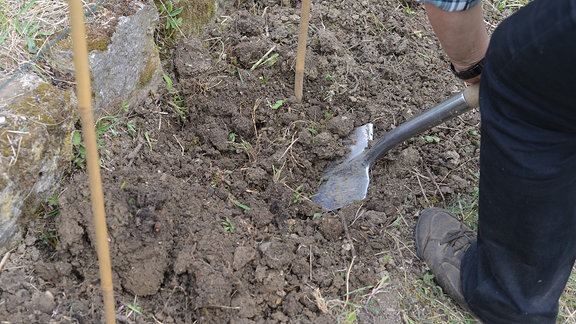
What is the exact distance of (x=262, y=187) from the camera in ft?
7.72

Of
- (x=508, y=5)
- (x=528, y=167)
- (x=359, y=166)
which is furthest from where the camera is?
(x=508, y=5)

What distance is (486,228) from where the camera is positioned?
A: 188 cm

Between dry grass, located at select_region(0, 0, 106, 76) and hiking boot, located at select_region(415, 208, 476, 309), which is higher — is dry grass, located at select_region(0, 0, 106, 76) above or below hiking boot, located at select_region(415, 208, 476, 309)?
above

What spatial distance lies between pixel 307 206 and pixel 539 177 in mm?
880

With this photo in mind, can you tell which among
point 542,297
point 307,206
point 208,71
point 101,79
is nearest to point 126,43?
point 101,79

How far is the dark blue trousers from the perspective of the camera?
1486 millimetres

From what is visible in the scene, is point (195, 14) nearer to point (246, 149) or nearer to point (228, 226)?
point (246, 149)

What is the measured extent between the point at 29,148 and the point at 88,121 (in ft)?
2.13

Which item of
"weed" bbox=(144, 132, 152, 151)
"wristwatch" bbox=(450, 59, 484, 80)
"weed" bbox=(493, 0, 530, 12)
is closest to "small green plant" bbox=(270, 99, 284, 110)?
"weed" bbox=(144, 132, 152, 151)

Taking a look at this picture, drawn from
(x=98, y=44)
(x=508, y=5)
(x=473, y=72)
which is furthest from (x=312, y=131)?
(x=508, y=5)

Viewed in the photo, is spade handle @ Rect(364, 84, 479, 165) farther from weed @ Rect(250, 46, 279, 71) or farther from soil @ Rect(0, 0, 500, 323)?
weed @ Rect(250, 46, 279, 71)

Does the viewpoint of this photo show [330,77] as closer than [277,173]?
No

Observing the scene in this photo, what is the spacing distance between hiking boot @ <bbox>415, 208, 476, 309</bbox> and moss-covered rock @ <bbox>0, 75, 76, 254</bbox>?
1239mm

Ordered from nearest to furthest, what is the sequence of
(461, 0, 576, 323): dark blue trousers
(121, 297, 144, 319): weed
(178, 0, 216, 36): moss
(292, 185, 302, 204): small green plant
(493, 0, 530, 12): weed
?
(461, 0, 576, 323): dark blue trousers → (121, 297, 144, 319): weed → (292, 185, 302, 204): small green plant → (178, 0, 216, 36): moss → (493, 0, 530, 12): weed
